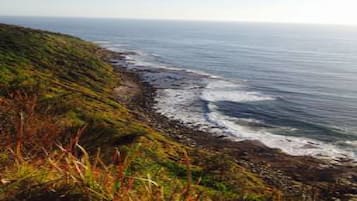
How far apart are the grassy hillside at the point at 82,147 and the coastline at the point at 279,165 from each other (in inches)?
105

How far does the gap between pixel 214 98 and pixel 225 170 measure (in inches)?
1542

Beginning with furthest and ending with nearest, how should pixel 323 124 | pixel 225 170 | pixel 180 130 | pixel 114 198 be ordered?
pixel 323 124 → pixel 180 130 → pixel 225 170 → pixel 114 198

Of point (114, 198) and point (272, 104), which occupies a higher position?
point (114, 198)

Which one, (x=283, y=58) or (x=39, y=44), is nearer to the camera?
(x=39, y=44)

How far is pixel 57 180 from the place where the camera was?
566 cm

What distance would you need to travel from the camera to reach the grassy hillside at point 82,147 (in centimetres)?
560

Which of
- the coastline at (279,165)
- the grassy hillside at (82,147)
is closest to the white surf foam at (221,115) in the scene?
the coastline at (279,165)

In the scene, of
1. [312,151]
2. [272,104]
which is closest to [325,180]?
[312,151]

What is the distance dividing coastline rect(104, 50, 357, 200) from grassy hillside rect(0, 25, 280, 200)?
267cm

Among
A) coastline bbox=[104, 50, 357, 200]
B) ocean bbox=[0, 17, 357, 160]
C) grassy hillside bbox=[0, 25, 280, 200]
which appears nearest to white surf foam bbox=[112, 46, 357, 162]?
Answer: ocean bbox=[0, 17, 357, 160]

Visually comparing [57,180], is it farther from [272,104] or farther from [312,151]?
[272,104]

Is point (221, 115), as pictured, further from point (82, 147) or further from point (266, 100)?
point (82, 147)

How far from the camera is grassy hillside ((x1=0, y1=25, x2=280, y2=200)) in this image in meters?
5.60

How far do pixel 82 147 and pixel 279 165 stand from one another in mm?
32698
